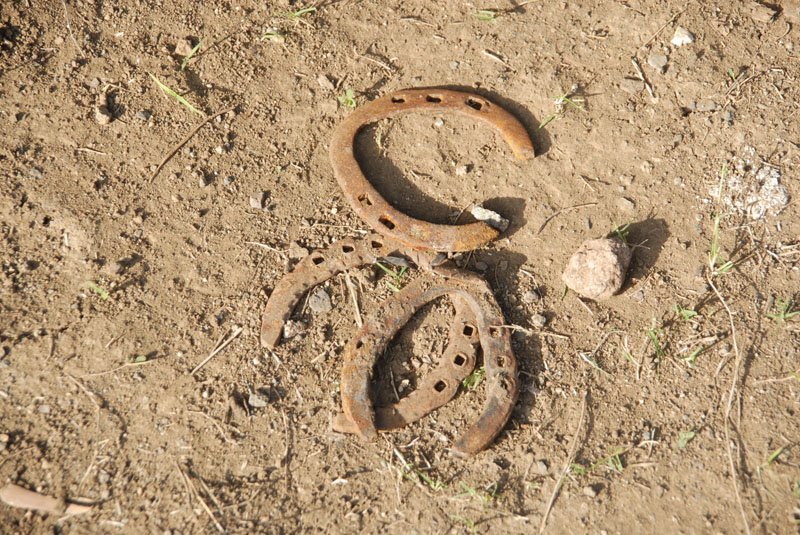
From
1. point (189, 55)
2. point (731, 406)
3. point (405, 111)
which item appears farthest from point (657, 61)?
point (189, 55)

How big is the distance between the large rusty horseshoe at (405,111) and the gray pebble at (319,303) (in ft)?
1.25

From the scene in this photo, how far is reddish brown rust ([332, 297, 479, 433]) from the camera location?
231cm

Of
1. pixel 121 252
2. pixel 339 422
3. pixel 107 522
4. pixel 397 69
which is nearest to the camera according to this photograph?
pixel 107 522

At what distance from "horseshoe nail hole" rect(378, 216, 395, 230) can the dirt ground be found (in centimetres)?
15

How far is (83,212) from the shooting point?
250 cm

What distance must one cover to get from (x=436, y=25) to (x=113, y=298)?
2.01 meters

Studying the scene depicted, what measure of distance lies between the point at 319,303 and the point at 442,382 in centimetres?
63

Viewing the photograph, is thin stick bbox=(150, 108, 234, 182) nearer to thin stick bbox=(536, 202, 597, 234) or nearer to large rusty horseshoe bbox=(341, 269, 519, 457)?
large rusty horseshoe bbox=(341, 269, 519, 457)

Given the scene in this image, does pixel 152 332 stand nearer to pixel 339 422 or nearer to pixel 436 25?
pixel 339 422

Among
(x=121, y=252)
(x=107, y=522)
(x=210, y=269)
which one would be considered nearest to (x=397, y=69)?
(x=210, y=269)

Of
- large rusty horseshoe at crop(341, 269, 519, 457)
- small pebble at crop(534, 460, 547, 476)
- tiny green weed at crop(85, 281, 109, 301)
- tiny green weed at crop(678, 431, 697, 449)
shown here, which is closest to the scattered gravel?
large rusty horseshoe at crop(341, 269, 519, 457)

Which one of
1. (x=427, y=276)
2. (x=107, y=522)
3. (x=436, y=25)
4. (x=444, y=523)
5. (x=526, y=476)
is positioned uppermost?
(x=436, y=25)

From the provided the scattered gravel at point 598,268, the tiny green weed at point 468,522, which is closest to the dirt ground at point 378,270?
the tiny green weed at point 468,522

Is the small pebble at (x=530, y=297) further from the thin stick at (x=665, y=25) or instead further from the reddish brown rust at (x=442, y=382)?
the thin stick at (x=665, y=25)
